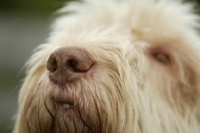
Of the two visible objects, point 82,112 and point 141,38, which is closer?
point 82,112

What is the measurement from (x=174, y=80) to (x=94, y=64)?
89 cm

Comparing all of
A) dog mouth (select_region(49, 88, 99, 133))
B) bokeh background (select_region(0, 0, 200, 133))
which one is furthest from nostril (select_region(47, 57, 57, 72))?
bokeh background (select_region(0, 0, 200, 133))

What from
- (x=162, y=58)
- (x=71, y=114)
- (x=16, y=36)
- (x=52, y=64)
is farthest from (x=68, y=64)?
(x=16, y=36)

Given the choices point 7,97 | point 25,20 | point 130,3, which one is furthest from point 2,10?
point 130,3

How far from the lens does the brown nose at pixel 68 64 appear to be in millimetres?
2873

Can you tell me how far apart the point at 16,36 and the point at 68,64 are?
8.73 meters

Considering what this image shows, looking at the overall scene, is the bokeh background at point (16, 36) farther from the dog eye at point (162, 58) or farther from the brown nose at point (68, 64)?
the brown nose at point (68, 64)

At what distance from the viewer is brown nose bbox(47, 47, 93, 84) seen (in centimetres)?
287

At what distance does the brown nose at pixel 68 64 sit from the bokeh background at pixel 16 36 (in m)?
5.88

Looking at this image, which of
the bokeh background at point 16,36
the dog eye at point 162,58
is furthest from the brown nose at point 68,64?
the bokeh background at point 16,36

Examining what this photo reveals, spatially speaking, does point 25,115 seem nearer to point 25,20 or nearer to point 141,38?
point 141,38

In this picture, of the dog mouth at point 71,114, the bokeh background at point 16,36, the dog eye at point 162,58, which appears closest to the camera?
the dog mouth at point 71,114

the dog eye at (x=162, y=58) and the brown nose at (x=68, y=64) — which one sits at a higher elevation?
the brown nose at (x=68, y=64)

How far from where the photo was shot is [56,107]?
2.94m
